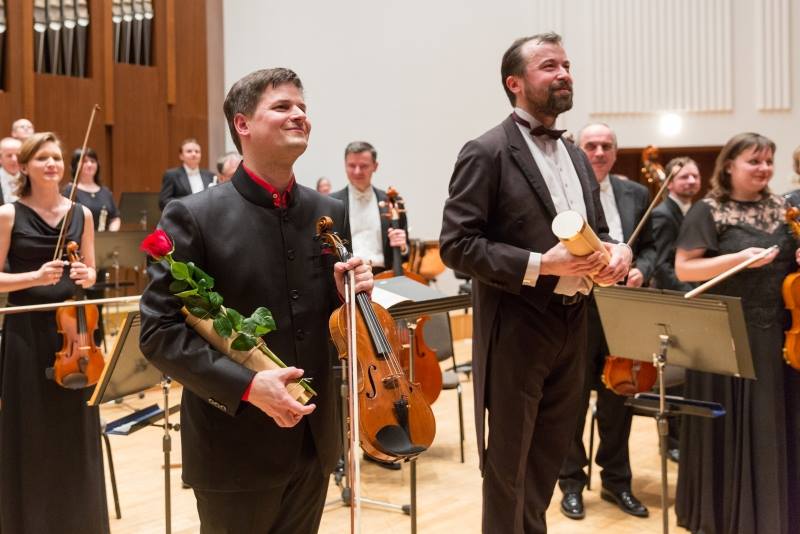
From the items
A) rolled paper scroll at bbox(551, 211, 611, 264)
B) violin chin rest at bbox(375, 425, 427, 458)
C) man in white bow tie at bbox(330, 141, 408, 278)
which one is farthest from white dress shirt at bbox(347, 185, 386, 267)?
violin chin rest at bbox(375, 425, 427, 458)

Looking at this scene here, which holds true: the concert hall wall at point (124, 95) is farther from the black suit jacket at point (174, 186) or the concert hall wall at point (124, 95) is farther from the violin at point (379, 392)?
the violin at point (379, 392)

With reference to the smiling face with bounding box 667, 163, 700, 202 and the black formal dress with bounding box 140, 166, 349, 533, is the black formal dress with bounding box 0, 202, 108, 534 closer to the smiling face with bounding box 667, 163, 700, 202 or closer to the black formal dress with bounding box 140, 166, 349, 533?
the black formal dress with bounding box 140, 166, 349, 533

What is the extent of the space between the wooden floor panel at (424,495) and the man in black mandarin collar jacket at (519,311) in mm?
1276

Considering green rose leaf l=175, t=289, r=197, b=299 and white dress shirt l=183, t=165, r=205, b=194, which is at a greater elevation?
white dress shirt l=183, t=165, r=205, b=194

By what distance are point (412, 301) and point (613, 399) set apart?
4.93ft

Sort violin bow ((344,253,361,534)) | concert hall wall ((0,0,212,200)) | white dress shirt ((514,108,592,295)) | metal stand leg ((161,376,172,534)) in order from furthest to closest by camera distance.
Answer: concert hall wall ((0,0,212,200)) < metal stand leg ((161,376,172,534)) < white dress shirt ((514,108,592,295)) < violin bow ((344,253,361,534))

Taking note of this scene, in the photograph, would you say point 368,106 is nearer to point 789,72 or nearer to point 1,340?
point 789,72

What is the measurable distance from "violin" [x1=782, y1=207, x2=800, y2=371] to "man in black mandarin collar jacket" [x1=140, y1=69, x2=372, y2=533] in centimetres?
205

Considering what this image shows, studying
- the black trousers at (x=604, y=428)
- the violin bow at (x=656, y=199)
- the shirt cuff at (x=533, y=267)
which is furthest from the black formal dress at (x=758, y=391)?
the shirt cuff at (x=533, y=267)

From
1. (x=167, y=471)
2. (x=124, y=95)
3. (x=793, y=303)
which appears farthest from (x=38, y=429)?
(x=124, y=95)

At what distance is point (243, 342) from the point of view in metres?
1.82

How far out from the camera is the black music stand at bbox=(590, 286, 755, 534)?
3.06 meters

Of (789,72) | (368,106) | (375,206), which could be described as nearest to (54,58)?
(368,106)

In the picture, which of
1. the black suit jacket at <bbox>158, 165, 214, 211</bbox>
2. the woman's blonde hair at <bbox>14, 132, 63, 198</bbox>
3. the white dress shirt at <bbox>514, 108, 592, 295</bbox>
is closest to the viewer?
the white dress shirt at <bbox>514, 108, 592, 295</bbox>
